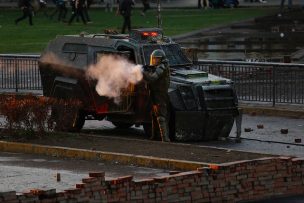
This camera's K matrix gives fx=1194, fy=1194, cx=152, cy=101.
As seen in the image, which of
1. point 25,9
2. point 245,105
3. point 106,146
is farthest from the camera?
point 25,9

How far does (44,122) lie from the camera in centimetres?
2119

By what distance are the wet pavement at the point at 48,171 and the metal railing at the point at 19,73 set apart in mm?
8972

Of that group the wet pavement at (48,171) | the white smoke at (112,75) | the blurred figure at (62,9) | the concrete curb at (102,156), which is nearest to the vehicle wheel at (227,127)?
the white smoke at (112,75)

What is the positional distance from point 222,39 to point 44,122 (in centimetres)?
2943

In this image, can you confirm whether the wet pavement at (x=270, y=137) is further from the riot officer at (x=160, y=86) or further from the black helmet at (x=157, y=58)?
the black helmet at (x=157, y=58)

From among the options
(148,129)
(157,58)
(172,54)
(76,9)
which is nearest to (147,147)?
(157,58)

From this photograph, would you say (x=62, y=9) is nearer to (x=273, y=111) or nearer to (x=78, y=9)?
(x=78, y=9)

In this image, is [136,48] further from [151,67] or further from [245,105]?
[245,105]

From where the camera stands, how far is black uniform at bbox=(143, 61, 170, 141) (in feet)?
67.3

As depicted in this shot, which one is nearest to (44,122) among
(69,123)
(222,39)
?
(69,123)

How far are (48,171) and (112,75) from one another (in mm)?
3740

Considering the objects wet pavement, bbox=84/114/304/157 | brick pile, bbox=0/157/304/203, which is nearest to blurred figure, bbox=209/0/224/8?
wet pavement, bbox=84/114/304/157

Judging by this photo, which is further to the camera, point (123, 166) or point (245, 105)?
point (245, 105)

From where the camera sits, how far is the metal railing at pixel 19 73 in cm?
2886
